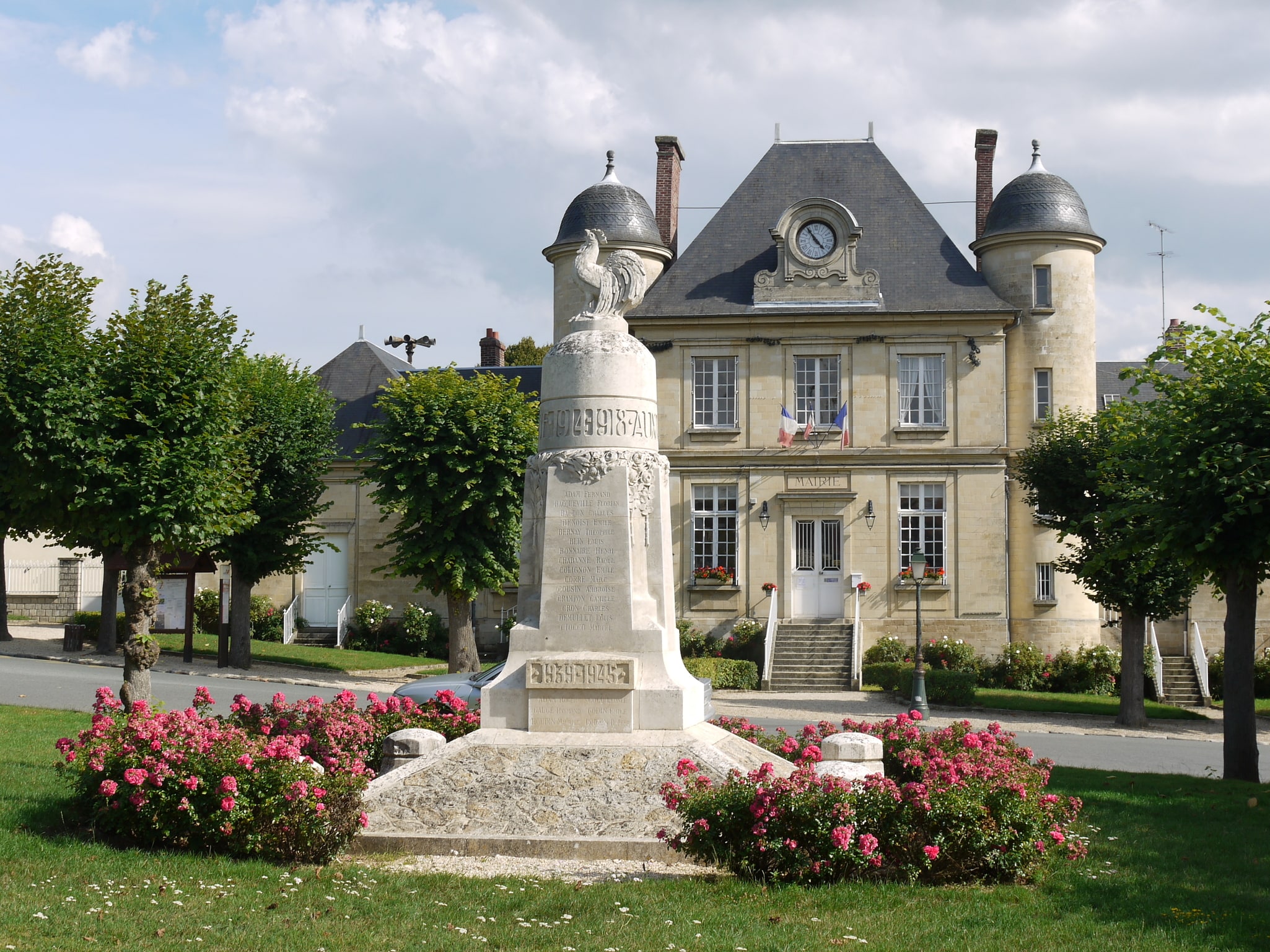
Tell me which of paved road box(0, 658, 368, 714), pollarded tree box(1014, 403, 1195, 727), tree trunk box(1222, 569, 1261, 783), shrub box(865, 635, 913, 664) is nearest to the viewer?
tree trunk box(1222, 569, 1261, 783)

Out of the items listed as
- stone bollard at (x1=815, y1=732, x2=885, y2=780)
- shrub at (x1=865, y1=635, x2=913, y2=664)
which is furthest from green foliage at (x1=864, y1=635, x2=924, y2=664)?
stone bollard at (x1=815, y1=732, x2=885, y2=780)

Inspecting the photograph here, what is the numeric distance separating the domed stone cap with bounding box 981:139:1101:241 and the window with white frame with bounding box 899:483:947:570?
683 cm

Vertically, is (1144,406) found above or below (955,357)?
below

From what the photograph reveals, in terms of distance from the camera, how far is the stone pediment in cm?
3195

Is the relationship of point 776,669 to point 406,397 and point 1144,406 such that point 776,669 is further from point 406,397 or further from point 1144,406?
point 1144,406

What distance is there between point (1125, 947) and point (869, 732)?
5.27 metres

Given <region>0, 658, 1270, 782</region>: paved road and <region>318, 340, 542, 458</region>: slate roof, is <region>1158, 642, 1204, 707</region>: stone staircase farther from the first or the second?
<region>318, 340, 542, 458</region>: slate roof

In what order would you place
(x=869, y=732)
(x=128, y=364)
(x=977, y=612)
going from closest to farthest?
(x=869, y=732) < (x=128, y=364) < (x=977, y=612)

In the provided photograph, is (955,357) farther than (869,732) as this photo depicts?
Yes

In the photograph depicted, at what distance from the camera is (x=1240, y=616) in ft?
52.3

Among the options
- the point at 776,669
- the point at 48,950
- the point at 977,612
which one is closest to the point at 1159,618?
the point at 977,612

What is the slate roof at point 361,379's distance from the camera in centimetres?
3781

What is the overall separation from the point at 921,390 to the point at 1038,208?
548 cm

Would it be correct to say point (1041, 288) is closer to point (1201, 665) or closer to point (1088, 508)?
point (1088, 508)
